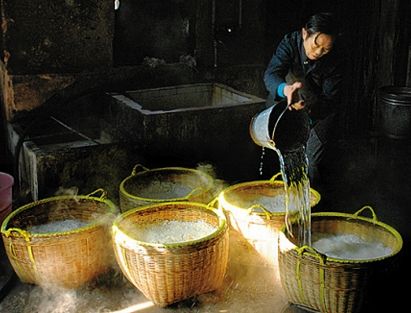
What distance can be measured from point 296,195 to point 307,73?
1670mm

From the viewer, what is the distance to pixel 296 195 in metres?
5.49

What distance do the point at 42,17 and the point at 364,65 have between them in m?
5.12

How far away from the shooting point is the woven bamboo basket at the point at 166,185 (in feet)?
19.7

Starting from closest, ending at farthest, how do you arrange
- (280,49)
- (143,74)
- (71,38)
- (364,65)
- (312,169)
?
(280,49) < (312,169) < (71,38) < (143,74) < (364,65)

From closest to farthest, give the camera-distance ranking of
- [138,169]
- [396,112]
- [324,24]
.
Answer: [324,24]
[138,169]
[396,112]

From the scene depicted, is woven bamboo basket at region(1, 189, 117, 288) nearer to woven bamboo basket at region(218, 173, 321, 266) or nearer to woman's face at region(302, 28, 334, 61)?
woven bamboo basket at region(218, 173, 321, 266)

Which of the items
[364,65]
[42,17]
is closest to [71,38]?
[42,17]

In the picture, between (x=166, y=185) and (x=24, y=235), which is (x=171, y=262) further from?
(x=166, y=185)

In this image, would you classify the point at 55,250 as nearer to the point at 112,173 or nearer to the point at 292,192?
the point at 112,173

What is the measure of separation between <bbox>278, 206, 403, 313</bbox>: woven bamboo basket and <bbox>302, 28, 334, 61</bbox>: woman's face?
2138 mm

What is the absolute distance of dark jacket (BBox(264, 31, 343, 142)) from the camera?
637 centimetres

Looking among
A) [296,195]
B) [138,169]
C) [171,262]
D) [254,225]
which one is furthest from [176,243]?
[138,169]

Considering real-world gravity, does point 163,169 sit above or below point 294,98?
below

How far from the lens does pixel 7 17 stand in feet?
23.2
